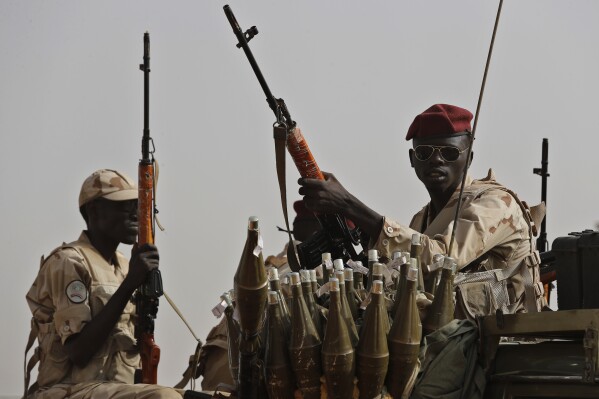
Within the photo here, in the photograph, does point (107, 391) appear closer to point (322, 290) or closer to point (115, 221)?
point (115, 221)

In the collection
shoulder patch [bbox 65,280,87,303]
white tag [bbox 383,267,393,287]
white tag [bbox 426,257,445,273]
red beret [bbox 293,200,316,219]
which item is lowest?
shoulder patch [bbox 65,280,87,303]

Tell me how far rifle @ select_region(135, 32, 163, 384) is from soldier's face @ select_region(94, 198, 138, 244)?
0.07 meters

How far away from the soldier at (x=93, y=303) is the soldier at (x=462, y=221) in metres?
1.95

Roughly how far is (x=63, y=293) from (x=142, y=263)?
55cm

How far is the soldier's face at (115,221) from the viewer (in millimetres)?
7895

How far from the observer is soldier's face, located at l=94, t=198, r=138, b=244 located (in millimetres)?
7895

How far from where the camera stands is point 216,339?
7.45 m

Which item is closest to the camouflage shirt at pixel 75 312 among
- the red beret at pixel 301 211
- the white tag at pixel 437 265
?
the red beret at pixel 301 211

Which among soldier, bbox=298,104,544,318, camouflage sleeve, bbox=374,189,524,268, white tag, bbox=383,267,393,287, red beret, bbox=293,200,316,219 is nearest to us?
white tag, bbox=383,267,393,287

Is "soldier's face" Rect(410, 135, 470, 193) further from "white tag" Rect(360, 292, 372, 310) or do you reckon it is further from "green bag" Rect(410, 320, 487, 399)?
"green bag" Rect(410, 320, 487, 399)

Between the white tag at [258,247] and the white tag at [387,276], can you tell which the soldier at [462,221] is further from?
the white tag at [258,247]

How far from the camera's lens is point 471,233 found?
5773 mm

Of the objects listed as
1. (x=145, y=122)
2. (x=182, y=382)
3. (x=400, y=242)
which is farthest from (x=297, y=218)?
(x=400, y=242)

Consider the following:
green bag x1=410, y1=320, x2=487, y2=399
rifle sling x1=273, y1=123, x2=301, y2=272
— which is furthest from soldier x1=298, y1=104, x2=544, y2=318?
green bag x1=410, y1=320, x2=487, y2=399
